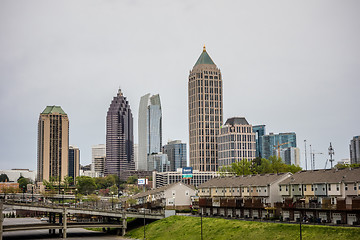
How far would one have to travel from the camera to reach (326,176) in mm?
106000

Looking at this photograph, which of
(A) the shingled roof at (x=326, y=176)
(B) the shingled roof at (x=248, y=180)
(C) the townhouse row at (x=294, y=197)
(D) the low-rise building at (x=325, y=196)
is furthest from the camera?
(B) the shingled roof at (x=248, y=180)

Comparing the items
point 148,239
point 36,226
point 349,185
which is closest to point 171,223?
point 148,239

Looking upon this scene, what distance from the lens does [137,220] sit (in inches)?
5704

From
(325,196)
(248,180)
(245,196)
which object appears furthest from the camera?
(248,180)

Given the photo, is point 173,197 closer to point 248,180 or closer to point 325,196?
point 248,180

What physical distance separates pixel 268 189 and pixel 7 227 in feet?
207

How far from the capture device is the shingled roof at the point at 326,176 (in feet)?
329

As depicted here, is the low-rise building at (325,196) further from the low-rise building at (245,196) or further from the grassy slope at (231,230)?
the grassy slope at (231,230)

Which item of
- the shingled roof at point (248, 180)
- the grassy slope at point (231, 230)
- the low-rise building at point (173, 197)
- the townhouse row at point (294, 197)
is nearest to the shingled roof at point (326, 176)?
the townhouse row at point (294, 197)

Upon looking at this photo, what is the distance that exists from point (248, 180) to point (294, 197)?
20.1 meters

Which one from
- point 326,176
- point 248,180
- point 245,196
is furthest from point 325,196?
point 248,180

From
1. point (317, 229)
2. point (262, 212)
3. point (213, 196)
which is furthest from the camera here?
point (213, 196)

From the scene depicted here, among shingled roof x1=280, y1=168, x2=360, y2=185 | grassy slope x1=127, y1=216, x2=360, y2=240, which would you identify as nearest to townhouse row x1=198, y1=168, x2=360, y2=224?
shingled roof x1=280, y1=168, x2=360, y2=185

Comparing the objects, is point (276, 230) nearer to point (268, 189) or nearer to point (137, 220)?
point (268, 189)
